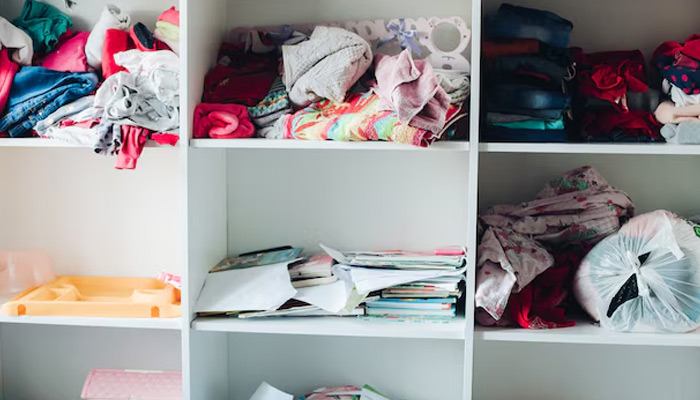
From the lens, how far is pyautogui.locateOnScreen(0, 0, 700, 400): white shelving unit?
1826 mm

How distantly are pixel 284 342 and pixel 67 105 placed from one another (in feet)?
2.91

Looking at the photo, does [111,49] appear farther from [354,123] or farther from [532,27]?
[532,27]

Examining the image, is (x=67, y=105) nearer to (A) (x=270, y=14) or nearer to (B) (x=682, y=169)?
(A) (x=270, y=14)

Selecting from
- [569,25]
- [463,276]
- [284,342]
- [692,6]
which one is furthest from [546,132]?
[284,342]

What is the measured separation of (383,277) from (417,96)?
0.46 metres

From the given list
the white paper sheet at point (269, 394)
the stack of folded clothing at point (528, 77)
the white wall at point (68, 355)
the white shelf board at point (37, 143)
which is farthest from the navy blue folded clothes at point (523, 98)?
the white wall at point (68, 355)

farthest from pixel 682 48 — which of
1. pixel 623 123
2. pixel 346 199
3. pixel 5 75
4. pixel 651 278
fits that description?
pixel 5 75

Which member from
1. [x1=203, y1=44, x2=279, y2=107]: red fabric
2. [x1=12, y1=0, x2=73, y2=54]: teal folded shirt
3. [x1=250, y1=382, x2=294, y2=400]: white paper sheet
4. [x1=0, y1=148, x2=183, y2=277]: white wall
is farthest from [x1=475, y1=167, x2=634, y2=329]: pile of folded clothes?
[x1=12, y1=0, x2=73, y2=54]: teal folded shirt

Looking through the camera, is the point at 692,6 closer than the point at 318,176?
Yes

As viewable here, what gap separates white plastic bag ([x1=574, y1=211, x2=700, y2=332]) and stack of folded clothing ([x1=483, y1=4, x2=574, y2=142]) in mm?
298

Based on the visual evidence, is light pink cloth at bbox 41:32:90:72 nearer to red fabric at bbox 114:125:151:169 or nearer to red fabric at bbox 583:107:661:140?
red fabric at bbox 114:125:151:169

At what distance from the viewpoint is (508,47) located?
5.46 ft

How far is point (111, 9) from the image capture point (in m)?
1.89

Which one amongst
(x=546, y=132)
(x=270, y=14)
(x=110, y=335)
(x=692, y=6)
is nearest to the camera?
(x=546, y=132)
